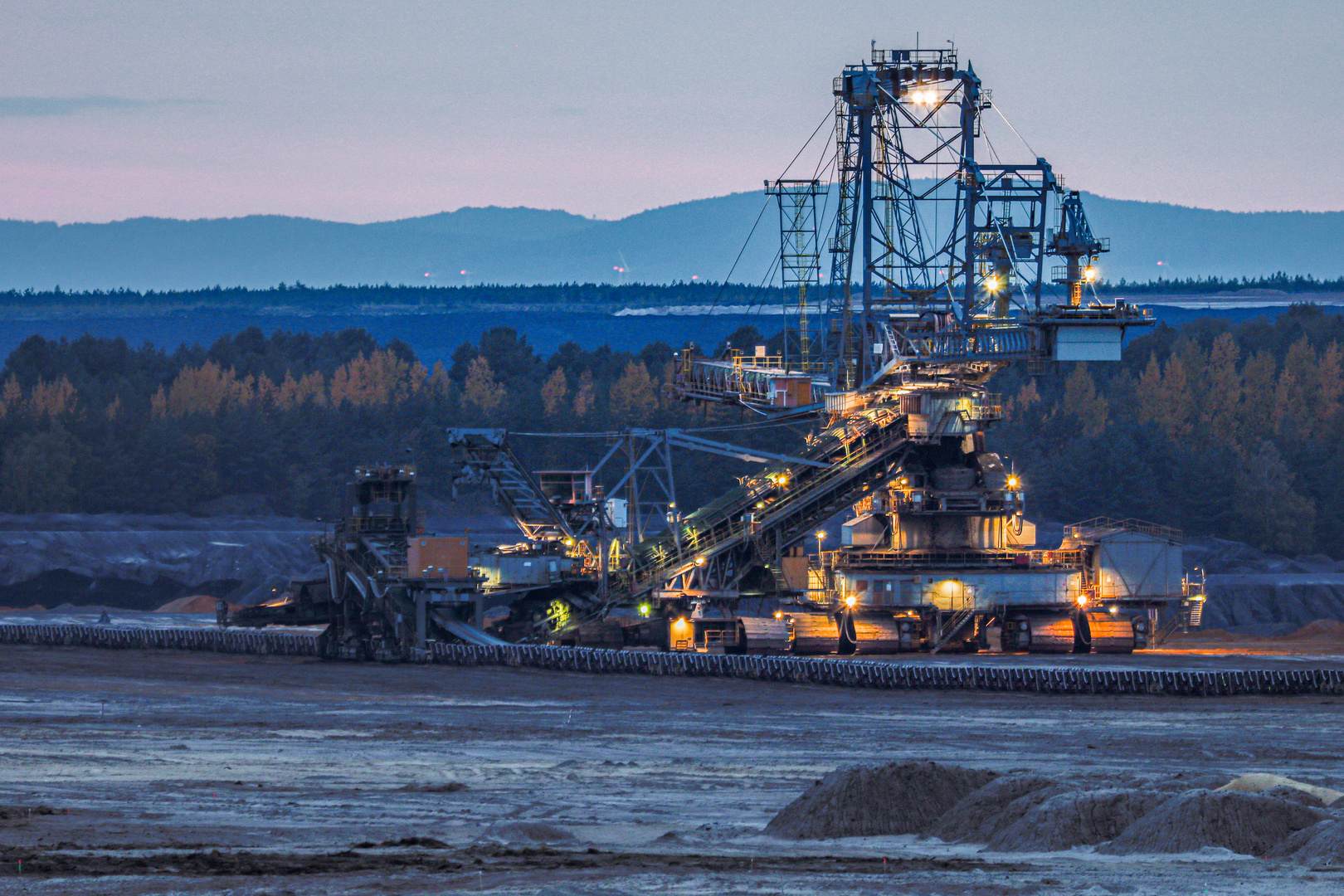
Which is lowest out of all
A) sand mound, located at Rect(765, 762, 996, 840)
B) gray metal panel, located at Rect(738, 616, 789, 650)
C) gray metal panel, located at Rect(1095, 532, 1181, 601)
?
sand mound, located at Rect(765, 762, 996, 840)

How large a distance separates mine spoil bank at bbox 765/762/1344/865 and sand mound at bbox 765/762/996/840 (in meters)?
0.01

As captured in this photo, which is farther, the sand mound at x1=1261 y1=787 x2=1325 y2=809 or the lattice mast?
the lattice mast

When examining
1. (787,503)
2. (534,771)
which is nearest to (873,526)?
(787,503)

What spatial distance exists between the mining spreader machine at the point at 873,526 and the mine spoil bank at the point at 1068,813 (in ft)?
118

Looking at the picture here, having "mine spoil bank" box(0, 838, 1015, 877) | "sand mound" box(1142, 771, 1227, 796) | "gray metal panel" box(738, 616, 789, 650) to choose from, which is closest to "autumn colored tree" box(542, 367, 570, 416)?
"gray metal panel" box(738, 616, 789, 650)

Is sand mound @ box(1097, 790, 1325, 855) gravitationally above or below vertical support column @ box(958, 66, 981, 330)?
below

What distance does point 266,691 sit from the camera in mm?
60656

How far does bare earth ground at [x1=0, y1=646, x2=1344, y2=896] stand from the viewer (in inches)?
1161

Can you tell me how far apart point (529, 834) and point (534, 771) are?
8427 millimetres

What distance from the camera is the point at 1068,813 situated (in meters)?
31.2

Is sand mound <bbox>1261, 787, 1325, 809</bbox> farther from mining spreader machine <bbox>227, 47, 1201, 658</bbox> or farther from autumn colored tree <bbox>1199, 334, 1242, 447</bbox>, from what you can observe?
autumn colored tree <bbox>1199, 334, 1242, 447</bbox>

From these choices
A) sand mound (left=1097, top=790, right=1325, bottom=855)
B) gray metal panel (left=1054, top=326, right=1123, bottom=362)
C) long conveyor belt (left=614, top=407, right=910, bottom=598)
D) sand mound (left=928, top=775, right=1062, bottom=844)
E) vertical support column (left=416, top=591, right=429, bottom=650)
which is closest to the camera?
sand mound (left=1097, top=790, right=1325, bottom=855)

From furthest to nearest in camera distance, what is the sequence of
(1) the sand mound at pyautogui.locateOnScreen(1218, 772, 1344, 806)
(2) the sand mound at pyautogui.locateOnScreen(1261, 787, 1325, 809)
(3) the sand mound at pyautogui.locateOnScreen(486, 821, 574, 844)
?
(3) the sand mound at pyautogui.locateOnScreen(486, 821, 574, 844), (1) the sand mound at pyautogui.locateOnScreen(1218, 772, 1344, 806), (2) the sand mound at pyautogui.locateOnScreen(1261, 787, 1325, 809)

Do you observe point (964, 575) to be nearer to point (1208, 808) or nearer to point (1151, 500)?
point (1208, 808)
